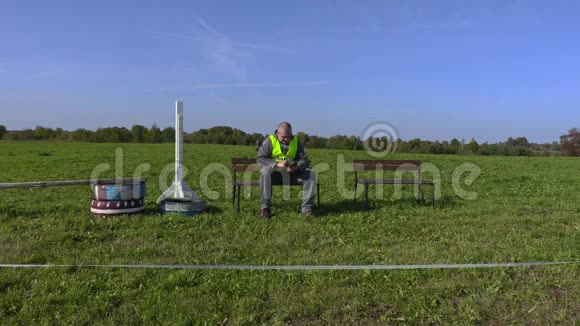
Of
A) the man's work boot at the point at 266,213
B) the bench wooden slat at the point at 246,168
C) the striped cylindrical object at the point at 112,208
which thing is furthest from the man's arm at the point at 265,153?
the striped cylindrical object at the point at 112,208

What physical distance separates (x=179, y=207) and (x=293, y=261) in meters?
2.73

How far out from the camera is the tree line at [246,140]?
49.5 meters

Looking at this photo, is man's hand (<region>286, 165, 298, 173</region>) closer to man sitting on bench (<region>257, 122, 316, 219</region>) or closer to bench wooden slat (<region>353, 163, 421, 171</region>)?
man sitting on bench (<region>257, 122, 316, 219</region>)

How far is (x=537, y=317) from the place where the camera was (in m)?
3.69

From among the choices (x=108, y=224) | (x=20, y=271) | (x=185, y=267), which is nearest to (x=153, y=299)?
(x=185, y=267)

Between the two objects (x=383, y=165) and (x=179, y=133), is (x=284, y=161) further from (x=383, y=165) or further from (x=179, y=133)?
(x=383, y=165)

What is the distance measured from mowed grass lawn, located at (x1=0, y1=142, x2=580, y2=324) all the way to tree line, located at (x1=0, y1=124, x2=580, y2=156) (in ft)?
132

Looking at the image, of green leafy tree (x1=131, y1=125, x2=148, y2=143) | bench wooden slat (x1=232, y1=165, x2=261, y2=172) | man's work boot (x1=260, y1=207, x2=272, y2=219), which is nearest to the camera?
man's work boot (x1=260, y1=207, x2=272, y2=219)

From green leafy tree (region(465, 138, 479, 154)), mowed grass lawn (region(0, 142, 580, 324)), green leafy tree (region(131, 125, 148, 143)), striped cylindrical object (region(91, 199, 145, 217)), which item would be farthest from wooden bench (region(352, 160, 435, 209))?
green leafy tree (region(131, 125, 148, 143))

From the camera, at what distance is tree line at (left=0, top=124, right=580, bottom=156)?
162ft

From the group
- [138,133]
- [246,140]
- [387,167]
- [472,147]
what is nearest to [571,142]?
[472,147]

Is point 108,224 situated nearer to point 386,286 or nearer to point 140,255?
point 140,255

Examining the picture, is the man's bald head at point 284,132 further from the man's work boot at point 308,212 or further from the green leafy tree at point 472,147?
the green leafy tree at point 472,147

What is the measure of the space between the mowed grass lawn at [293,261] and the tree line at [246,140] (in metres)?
40.3
